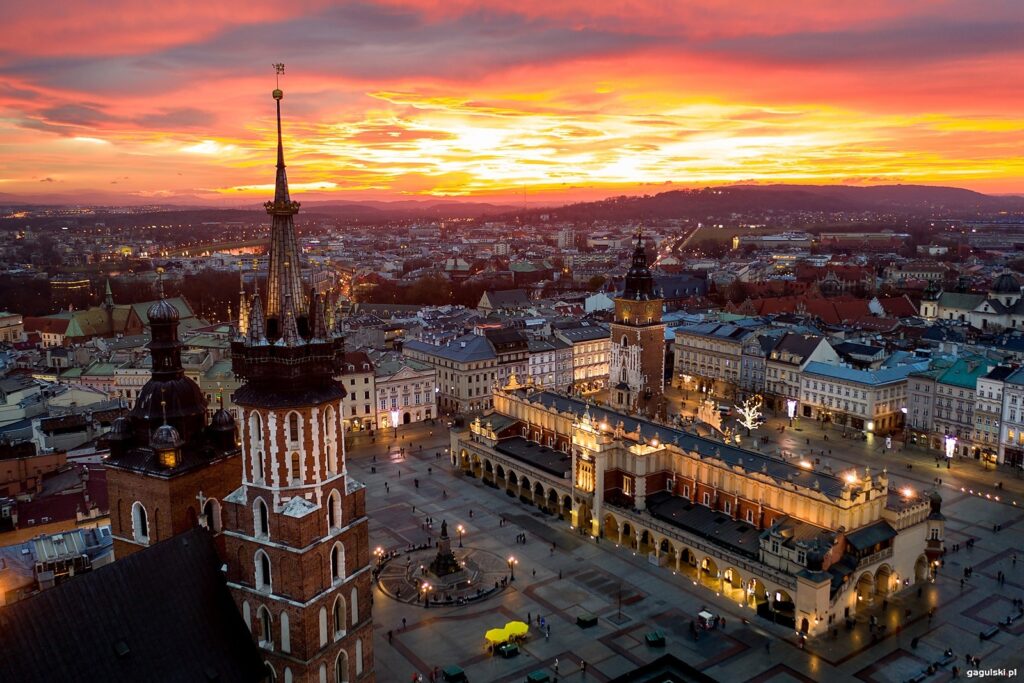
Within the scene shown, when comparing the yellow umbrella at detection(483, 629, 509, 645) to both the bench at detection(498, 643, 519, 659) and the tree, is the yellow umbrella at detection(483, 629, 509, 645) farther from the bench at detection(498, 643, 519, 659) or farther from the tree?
the tree

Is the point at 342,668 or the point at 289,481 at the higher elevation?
the point at 289,481

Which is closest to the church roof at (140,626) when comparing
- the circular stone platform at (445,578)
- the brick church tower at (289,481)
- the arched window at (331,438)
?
the brick church tower at (289,481)

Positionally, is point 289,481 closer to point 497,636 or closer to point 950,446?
point 497,636

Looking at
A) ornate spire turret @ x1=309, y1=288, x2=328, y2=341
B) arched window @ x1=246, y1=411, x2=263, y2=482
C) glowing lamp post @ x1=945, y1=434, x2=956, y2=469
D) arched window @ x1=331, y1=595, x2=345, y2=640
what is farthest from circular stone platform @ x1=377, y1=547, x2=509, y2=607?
glowing lamp post @ x1=945, y1=434, x2=956, y2=469

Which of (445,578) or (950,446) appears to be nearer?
(445,578)

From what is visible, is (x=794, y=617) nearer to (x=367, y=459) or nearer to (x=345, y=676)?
(x=345, y=676)

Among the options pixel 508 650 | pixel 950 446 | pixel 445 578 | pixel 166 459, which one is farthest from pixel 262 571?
pixel 950 446
